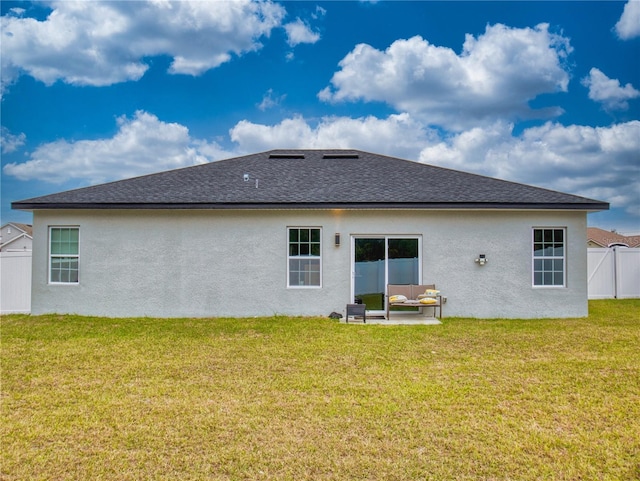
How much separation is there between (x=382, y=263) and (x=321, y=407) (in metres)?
6.87

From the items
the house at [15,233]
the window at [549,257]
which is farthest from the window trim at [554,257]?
the house at [15,233]

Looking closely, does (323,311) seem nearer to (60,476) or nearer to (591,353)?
(591,353)

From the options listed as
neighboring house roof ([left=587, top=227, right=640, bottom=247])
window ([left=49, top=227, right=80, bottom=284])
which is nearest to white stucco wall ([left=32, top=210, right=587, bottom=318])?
window ([left=49, top=227, right=80, bottom=284])

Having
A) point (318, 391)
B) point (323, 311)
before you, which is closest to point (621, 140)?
point (323, 311)

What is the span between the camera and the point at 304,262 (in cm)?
1109

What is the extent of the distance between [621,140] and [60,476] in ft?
63.4

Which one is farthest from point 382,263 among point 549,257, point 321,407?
point 321,407

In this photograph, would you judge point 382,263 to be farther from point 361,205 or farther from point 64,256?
point 64,256

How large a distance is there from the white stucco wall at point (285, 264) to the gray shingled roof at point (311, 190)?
390mm

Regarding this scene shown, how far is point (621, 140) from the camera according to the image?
15469 millimetres

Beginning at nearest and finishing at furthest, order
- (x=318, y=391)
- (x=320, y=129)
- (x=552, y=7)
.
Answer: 1. (x=318, y=391)
2. (x=552, y=7)
3. (x=320, y=129)

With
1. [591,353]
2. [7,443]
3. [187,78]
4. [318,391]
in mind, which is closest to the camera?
[7,443]

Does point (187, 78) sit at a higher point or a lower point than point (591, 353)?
higher

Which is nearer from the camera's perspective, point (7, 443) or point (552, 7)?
point (7, 443)
